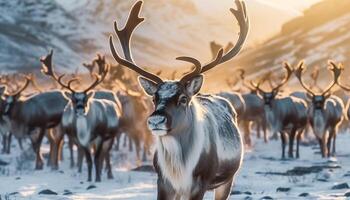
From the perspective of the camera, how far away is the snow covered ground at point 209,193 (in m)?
12.3

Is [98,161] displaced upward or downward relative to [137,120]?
downward

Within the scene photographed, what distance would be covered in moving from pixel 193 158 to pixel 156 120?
0.74 metres

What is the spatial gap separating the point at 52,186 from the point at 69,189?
0.59 metres

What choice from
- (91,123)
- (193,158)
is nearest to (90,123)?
(91,123)

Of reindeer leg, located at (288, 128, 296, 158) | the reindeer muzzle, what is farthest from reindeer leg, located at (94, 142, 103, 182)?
the reindeer muzzle

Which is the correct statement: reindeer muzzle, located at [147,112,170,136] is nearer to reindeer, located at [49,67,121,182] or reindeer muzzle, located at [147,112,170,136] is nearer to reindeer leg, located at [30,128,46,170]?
reindeer, located at [49,67,121,182]

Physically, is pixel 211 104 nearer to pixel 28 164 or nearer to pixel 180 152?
pixel 180 152

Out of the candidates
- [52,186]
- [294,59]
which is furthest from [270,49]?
[52,186]

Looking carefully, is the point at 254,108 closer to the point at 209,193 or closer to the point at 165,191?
the point at 209,193

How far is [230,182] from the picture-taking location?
8.69 metres

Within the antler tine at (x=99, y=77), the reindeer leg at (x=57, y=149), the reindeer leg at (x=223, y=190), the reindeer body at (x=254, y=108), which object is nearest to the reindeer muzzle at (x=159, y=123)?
the reindeer leg at (x=223, y=190)

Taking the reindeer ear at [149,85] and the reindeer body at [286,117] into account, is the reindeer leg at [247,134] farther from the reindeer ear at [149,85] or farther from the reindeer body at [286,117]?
the reindeer ear at [149,85]

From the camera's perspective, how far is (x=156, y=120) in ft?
22.5

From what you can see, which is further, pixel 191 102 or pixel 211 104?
pixel 211 104
